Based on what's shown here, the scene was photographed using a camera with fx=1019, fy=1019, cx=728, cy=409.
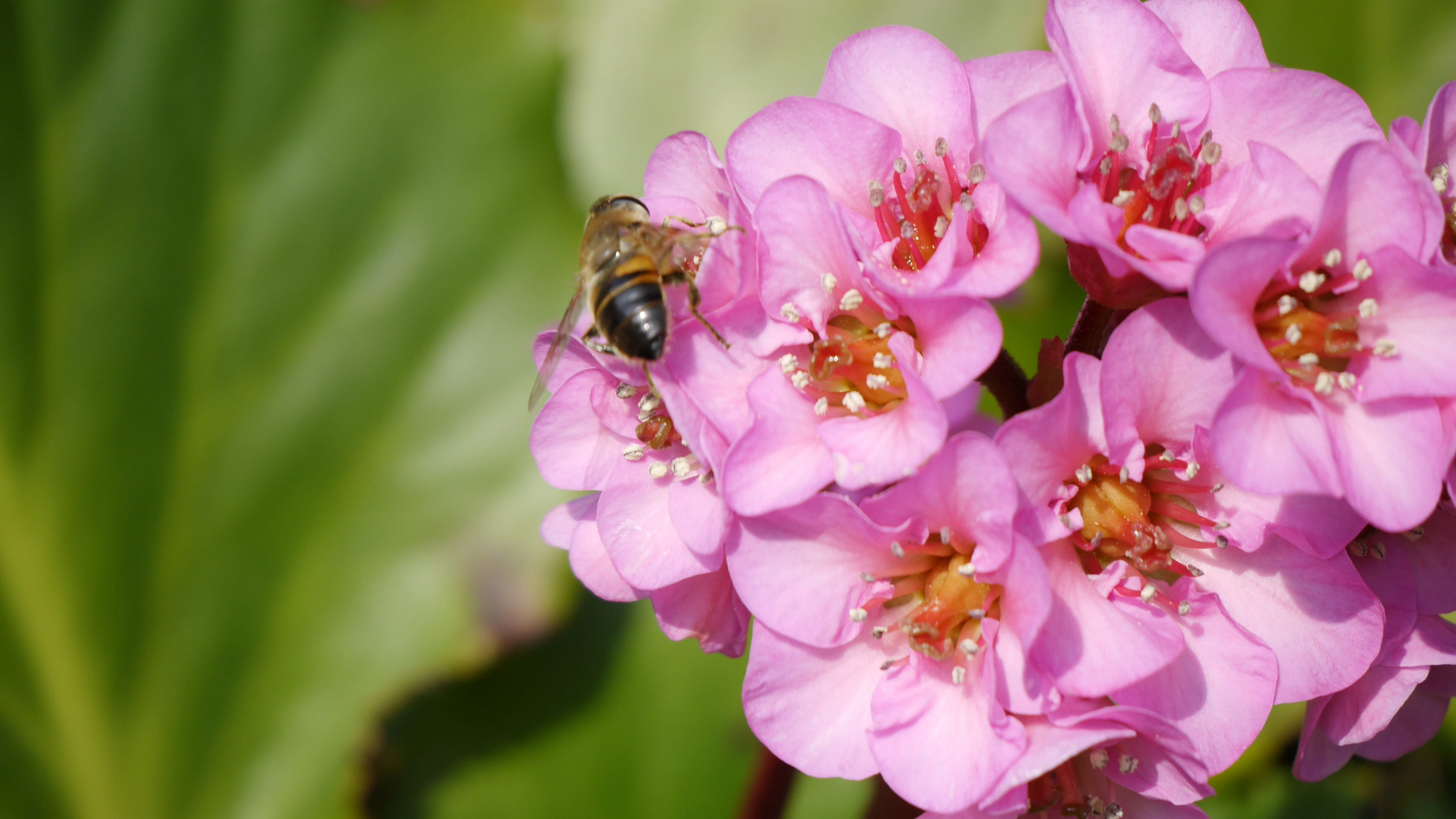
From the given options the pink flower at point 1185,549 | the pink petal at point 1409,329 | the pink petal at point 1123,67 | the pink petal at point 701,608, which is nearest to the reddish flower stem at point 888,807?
the pink petal at point 701,608

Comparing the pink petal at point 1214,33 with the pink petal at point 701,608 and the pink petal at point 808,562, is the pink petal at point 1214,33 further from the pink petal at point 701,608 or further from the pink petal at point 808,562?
the pink petal at point 701,608

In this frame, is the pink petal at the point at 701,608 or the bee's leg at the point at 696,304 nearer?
the bee's leg at the point at 696,304

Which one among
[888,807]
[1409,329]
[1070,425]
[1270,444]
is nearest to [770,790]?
[888,807]

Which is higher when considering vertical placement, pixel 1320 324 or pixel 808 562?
pixel 1320 324

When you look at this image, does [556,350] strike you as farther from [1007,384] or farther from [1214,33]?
[1214,33]

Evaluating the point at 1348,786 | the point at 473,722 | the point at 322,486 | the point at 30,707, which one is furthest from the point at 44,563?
the point at 1348,786
